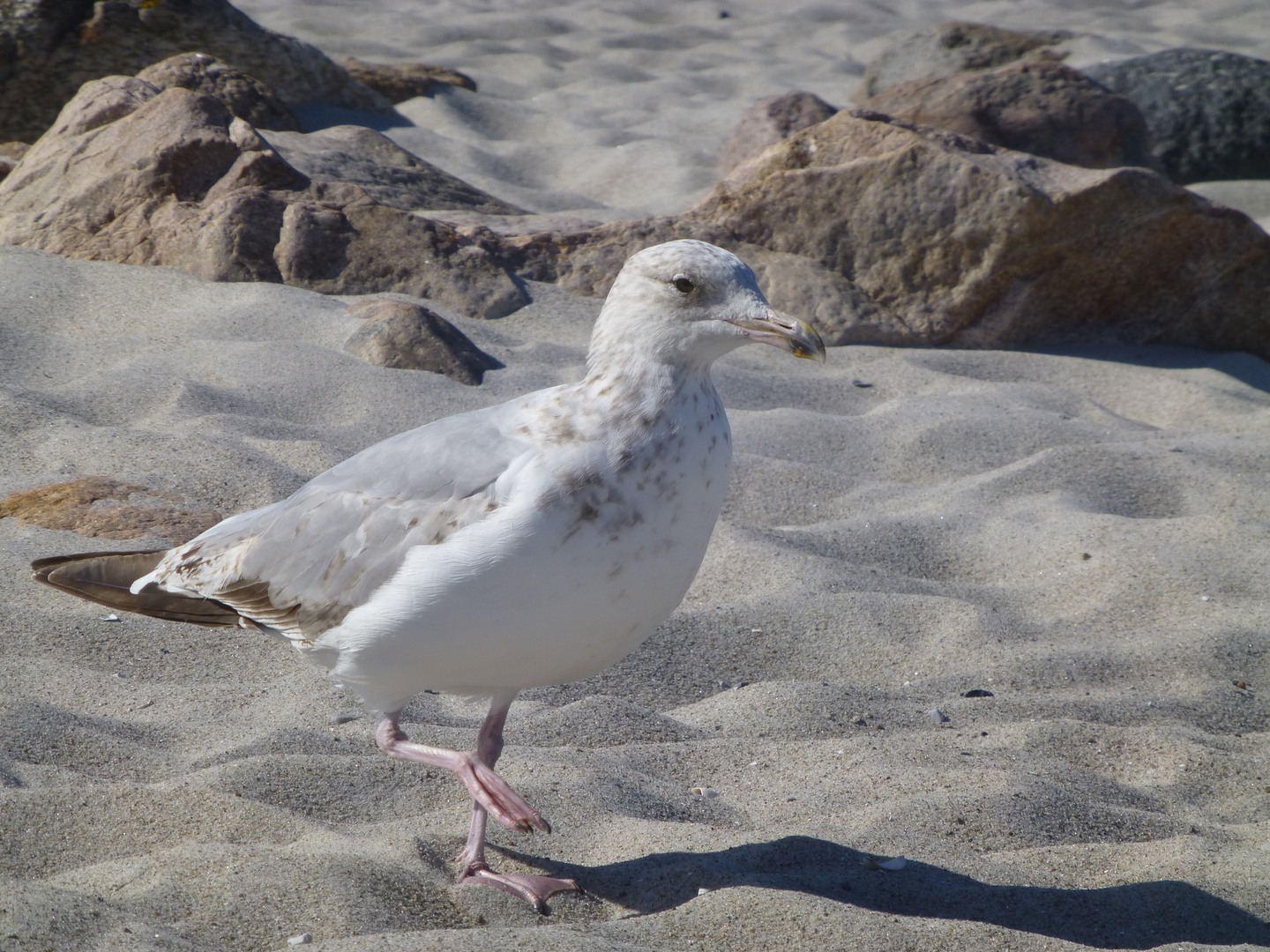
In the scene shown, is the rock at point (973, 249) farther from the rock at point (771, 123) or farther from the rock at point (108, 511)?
the rock at point (108, 511)

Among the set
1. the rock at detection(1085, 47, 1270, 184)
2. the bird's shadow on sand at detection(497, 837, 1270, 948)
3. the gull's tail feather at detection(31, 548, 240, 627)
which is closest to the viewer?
the bird's shadow on sand at detection(497, 837, 1270, 948)

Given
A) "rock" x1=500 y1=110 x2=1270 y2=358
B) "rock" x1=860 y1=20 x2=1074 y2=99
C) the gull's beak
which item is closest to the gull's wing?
the gull's beak

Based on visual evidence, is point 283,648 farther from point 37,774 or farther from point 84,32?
point 84,32

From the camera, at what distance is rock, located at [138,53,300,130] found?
6.72 meters

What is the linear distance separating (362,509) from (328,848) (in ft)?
2.54

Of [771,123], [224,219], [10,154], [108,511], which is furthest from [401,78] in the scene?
[108,511]

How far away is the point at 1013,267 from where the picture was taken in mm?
5965

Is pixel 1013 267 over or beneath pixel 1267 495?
over

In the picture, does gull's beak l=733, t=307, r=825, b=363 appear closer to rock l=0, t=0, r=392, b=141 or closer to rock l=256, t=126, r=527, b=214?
rock l=256, t=126, r=527, b=214

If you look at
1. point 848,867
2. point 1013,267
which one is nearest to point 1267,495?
point 1013,267

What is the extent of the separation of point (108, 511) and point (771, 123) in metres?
5.95

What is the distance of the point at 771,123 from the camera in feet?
27.2

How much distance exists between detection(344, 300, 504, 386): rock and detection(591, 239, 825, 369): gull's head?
8.28 ft

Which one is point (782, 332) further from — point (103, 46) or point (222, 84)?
point (103, 46)
